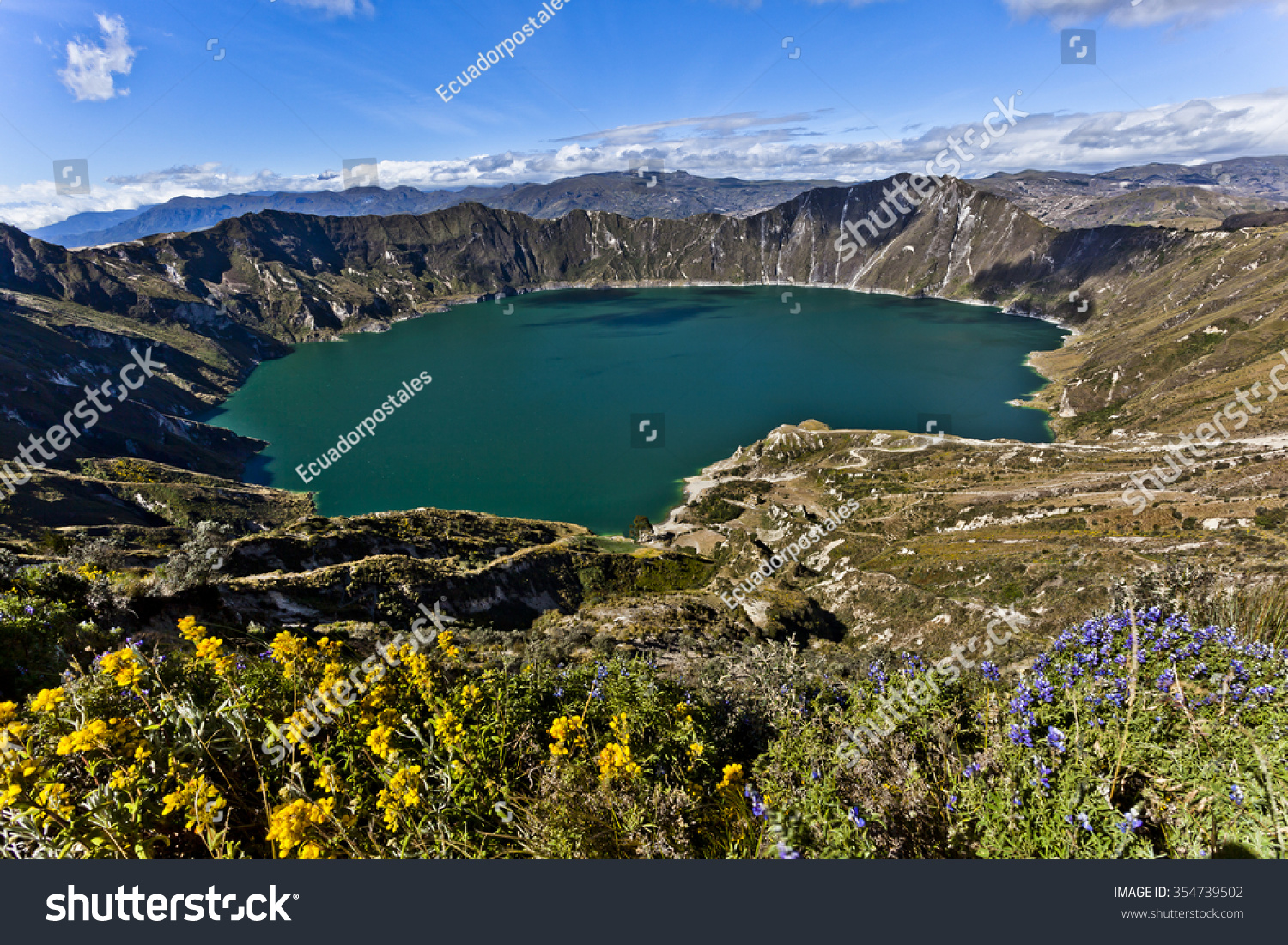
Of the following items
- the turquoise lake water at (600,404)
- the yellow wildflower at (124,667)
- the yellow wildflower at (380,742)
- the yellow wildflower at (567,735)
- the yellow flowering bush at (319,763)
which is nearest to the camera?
the yellow flowering bush at (319,763)

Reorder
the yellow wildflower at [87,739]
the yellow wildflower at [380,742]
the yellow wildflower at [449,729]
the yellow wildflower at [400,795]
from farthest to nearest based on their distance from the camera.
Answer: the yellow wildflower at [449,729]
the yellow wildflower at [380,742]
the yellow wildflower at [400,795]
the yellow wildflower at [87,739]

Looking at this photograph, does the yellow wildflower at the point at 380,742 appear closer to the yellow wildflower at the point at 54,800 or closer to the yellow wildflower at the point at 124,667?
the yellow wildflower at the point at 54,800

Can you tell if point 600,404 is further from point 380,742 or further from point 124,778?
point 124,778

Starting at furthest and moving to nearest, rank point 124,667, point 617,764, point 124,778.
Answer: point 124,667, point 617,764, point 124,778

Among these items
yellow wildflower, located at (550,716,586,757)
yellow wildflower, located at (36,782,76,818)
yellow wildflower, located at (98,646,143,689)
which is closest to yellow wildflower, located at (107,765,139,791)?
yellow wildflower, located at (36,782,76,818)

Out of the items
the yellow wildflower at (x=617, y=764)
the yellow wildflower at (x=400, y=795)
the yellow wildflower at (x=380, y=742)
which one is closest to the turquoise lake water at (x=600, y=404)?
the yellow wildflower at (x=617, y=764)

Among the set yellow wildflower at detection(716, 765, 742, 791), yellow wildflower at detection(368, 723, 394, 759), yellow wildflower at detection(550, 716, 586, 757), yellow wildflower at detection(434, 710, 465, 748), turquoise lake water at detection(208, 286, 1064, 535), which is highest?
yellow wildflower at detection(368, 723, 394, 759)

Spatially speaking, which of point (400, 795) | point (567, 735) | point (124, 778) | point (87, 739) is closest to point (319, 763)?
point (400, 795)

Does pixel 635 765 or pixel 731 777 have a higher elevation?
pixel 635 765

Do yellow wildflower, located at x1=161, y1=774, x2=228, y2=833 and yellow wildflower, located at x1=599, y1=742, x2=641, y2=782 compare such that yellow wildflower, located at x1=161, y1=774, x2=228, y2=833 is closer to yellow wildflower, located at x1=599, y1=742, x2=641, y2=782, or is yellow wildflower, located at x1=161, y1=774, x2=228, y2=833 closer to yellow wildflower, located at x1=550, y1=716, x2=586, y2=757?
yellow wildflower, located at x1=550, y1=716, x2=586, y2=757

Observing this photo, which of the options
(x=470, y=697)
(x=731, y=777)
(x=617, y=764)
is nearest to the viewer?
(x=617, y=764)
